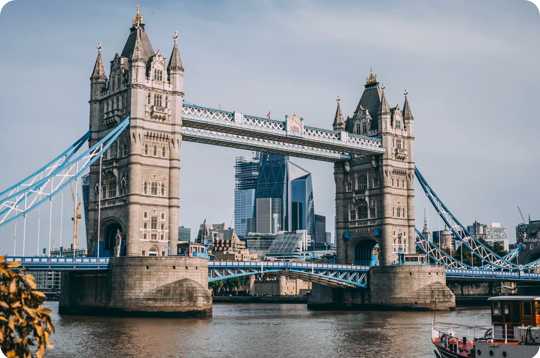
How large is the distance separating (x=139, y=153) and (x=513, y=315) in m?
51.4

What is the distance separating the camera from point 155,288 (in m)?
70.2

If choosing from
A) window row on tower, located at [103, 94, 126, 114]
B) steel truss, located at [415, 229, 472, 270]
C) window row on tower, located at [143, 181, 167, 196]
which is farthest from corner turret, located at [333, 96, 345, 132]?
window row on tower, located at [103, 94, 126, 114]

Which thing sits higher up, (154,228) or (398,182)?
(398,182)

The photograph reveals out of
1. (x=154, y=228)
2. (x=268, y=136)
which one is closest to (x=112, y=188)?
(x=154, y=228)

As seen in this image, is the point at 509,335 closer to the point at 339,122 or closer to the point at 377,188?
the point at 377,188

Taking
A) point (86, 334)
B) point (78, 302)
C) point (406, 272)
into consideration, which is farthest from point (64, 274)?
point (406, 272)

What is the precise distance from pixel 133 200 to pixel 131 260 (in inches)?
313

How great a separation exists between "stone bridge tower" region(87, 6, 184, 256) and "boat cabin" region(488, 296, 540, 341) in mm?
48678

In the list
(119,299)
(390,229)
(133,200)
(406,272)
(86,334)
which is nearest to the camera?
(86,334)

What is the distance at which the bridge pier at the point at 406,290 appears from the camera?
92.1 metres

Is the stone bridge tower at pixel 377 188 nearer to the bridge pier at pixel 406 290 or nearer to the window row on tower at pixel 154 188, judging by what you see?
the bridge pier at pixel 406 290

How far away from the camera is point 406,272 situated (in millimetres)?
93438

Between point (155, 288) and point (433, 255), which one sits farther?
point (433, 255)

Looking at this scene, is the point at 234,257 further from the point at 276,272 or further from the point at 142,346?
the point at 142,346
